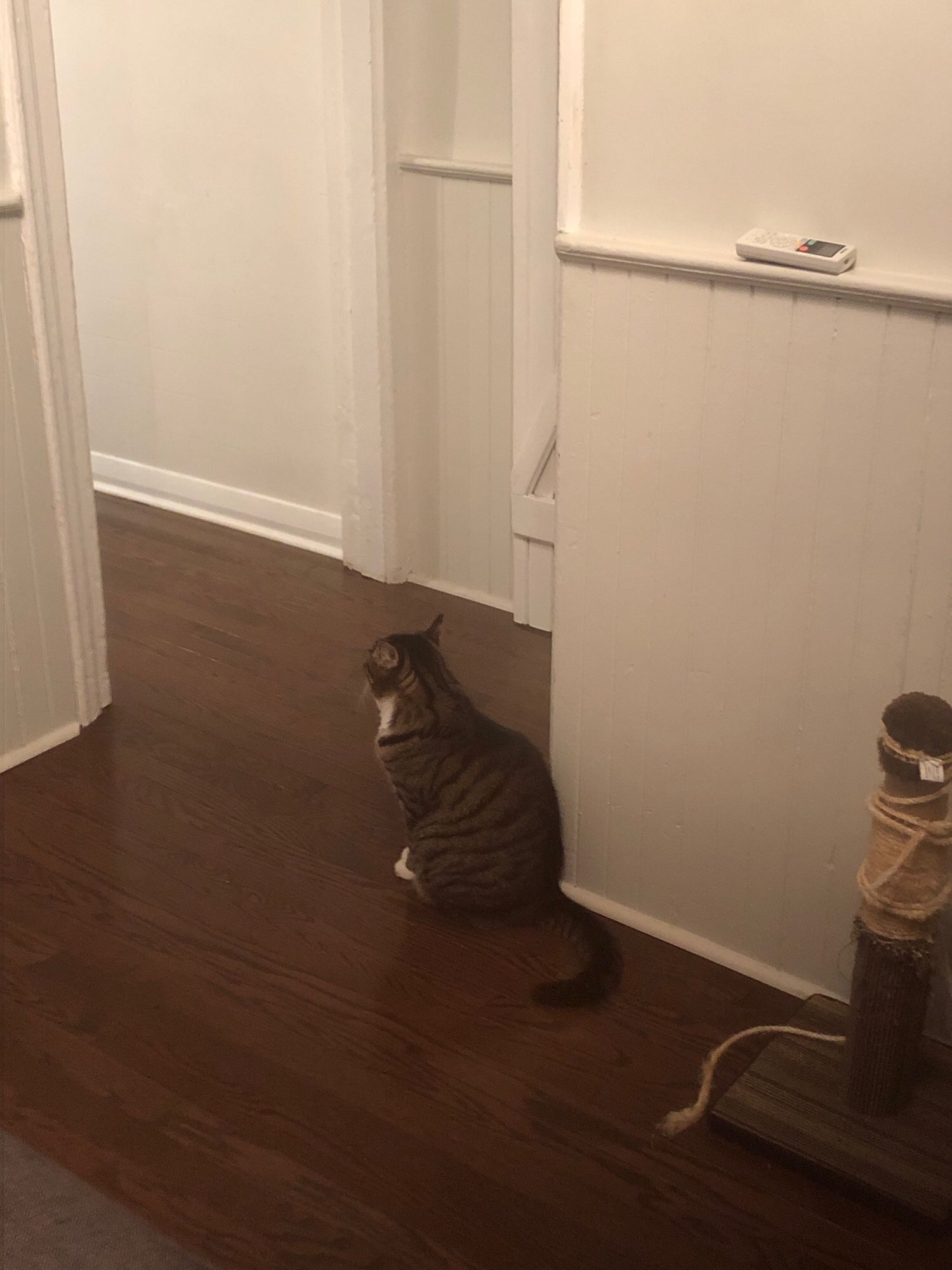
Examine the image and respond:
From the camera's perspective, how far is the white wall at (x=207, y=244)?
321 centimetres

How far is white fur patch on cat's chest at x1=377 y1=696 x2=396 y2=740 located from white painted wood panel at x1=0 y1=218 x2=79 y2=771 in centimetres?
76

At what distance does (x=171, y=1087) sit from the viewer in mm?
1763

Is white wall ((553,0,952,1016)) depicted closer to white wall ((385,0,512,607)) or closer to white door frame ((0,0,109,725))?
white door frame ((0,0,109,725))

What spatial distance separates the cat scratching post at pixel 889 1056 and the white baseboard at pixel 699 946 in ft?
0.55

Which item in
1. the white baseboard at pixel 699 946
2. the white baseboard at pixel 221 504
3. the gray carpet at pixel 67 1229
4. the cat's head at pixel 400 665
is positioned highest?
the cat's head at pixel 400 665

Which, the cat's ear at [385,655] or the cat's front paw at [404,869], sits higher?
the cat's ear at [385,655]

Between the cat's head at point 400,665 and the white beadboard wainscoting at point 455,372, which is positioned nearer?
the cat's head at point 400,665

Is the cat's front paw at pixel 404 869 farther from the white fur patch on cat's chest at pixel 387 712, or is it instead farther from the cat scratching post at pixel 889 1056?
the cat scratching post at pixel 889 1056

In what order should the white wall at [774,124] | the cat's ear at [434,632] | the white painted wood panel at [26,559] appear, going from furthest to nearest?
the white painted wood panel at [26,559] < the cat's ear at [434,632] < the white wall at [774,124]

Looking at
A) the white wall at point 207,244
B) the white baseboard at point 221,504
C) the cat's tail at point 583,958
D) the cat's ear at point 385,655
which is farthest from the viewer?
the white baseboard at point 221,504

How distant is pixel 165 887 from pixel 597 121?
1.34 m

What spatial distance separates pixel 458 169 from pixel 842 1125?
213cm

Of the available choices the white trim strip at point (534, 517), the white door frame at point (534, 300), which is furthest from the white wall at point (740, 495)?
the white trim strip at point (534, 517)

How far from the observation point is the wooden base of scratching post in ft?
5.13
